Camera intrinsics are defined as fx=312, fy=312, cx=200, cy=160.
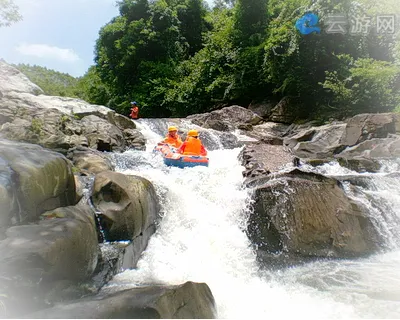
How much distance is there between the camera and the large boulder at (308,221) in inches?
204

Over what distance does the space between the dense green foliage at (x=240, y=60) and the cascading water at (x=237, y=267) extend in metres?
8.04

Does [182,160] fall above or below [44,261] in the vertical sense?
Answer: above

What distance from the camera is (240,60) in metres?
17.8

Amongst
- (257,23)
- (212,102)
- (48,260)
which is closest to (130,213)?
(48,260)

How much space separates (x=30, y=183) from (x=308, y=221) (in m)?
4.24

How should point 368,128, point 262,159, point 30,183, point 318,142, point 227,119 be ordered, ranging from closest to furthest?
point 30,183 → point 262,159 → point 368,128 → point 318,142 → point 227,119

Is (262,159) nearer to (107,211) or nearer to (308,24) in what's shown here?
(107,211)

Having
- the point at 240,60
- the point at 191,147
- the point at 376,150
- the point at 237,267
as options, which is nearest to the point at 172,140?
the point at 191,147

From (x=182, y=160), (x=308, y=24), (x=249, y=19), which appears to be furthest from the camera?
(x=249, y=19)

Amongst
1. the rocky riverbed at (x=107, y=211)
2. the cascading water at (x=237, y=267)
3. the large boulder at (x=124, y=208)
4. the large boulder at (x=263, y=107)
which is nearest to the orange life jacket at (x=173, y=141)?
the rocky riverbed at (x=107, y=211)

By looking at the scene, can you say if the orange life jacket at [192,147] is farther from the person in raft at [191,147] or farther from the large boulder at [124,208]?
the large boulder at [124,208]

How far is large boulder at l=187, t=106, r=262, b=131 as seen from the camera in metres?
14.2

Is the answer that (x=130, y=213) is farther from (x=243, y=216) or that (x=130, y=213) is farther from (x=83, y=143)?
(x=83, y=143)

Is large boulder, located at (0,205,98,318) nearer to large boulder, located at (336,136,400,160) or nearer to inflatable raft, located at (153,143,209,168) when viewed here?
inflatable raft, located at (153,143,209,168)
